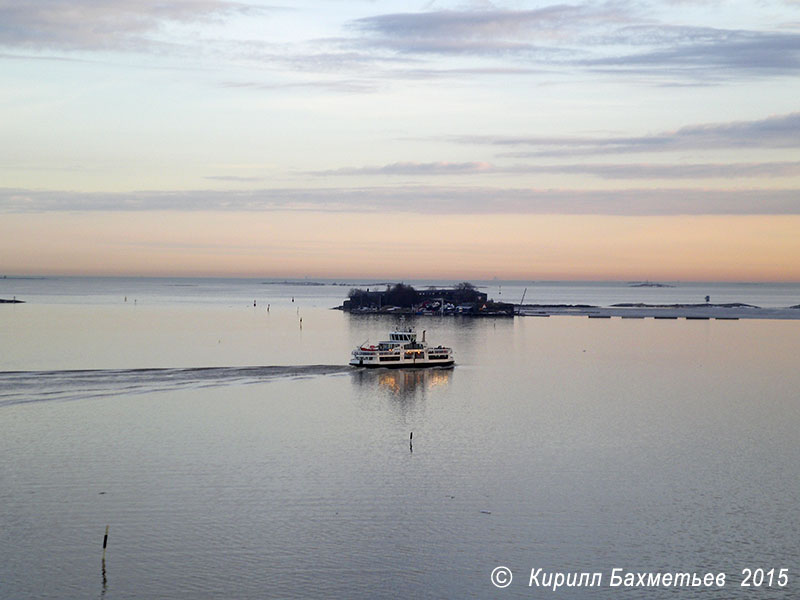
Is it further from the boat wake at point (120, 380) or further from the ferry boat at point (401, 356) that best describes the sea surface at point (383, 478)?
the ferry boat at point (401, 356)

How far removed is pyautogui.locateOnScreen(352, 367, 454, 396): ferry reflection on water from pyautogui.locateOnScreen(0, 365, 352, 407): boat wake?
8.20 feet

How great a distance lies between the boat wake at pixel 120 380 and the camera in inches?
1871

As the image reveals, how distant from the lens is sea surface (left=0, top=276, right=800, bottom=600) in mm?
23094

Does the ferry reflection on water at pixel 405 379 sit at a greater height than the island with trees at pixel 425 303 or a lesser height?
lesser

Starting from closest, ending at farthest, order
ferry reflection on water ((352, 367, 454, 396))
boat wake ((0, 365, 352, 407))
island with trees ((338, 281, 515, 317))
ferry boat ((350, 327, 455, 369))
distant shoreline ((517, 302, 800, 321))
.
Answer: boat wake ((0, 365, 352, 407)) → ferry reflection on water ((352, 367, 454, 396)) → ferry boat ((350, 327, 455, 369)) → distant shoreline ((517, 302, 800, 321)) → island with trees ((338, 281, 515, 317))

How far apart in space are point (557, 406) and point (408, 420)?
9.32 meters

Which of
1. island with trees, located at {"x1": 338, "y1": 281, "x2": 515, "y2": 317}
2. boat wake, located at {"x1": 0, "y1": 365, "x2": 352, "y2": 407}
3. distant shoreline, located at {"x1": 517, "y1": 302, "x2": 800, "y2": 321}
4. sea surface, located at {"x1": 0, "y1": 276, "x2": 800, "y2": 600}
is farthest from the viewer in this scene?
island with trees, located at {"x1": 338, "y1": 281, "x2": 515, "y2": 317}

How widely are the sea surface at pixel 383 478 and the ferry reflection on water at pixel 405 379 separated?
0.93 feet

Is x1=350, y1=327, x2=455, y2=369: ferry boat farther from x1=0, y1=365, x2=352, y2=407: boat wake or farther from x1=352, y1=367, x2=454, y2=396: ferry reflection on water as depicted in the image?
x1=0, y1=365, x2=352, y2=407: boat wake

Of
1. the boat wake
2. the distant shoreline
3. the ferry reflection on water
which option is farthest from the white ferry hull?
the distant shoreline

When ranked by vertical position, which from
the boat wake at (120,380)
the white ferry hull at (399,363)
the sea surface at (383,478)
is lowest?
the sea surface at (383,478)

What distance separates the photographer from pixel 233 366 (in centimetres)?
6269

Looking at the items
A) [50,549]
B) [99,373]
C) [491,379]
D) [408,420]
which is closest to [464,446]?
[408,420]

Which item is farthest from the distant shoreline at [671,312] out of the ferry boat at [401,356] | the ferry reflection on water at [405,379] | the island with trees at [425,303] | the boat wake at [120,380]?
the boat wake at [120,380]
